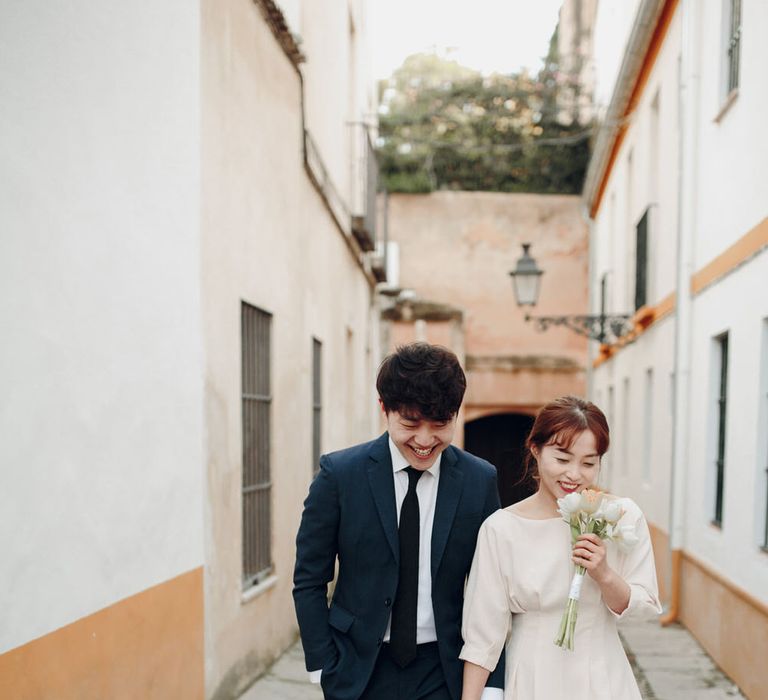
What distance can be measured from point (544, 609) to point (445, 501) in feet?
1.46

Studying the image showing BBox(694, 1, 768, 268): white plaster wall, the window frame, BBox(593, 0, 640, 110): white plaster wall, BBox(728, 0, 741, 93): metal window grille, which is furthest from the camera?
BBox(593, 0, 640, 110): white plaster wall

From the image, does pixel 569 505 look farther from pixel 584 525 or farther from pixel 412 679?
pixel 412 679

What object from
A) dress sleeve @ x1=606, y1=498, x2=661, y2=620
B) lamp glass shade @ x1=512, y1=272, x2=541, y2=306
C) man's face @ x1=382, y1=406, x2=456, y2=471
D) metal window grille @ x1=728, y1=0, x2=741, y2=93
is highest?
metal window grille @ x1=728, y1=0, x2=741, y2=93

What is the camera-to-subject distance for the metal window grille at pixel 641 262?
37.0 feet

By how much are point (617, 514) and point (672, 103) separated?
28.2 feet

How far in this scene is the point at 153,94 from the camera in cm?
454

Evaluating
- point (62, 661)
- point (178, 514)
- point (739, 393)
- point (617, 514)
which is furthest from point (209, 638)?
point (739, 393)

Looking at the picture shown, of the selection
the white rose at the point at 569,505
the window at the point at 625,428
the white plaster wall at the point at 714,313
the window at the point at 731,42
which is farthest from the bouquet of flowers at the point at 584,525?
the window at the point at 625,428

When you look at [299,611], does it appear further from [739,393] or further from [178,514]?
[739,393]

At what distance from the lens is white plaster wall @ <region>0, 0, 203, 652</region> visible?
3258mm

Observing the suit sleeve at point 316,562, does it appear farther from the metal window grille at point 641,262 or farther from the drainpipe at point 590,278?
the drainpipe at point 590,278

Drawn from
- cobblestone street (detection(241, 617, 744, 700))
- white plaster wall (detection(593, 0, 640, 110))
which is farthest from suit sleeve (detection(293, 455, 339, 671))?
white plaster wall (detection(593, 0, 640, 110))

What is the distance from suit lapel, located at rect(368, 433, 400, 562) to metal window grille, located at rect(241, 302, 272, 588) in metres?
3.40

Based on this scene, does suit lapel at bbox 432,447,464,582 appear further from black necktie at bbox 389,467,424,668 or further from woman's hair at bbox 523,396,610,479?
woman's hair at bbox 523,396,610,479
